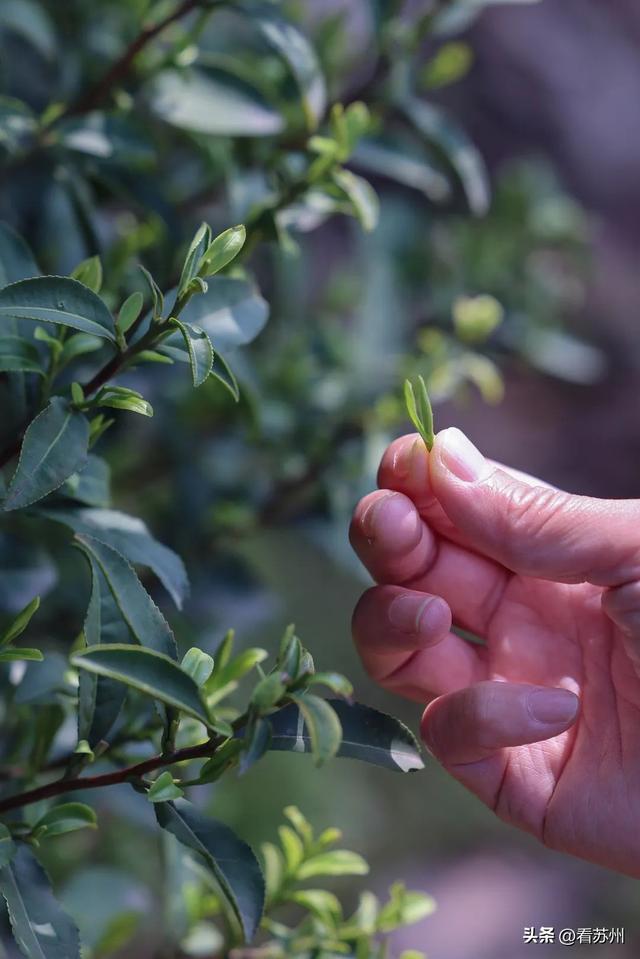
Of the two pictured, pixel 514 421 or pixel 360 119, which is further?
pixel 514 421

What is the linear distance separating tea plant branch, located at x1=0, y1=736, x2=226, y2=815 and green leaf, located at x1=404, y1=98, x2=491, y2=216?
0.78 m

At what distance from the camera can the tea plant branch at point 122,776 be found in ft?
1.91

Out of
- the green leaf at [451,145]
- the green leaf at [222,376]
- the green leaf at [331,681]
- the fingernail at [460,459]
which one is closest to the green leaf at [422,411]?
the fingernail at [460,459]

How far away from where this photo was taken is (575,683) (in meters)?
0.86

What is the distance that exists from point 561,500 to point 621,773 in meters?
0.26

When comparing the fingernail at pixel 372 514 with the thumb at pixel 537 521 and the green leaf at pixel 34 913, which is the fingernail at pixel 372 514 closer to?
the thumb at pixel 537 521

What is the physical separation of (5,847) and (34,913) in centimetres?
5

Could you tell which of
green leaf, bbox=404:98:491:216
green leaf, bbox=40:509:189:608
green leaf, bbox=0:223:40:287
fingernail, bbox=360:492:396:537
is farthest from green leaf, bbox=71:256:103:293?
green leaf, bbox=404:98:491:216

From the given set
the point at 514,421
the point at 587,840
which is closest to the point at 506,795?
the point at 587,840

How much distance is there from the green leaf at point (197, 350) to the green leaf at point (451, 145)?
1.96 feet

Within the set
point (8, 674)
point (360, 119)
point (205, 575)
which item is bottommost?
point (205, 575)

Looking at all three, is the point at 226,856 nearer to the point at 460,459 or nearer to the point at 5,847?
the point at 5,847

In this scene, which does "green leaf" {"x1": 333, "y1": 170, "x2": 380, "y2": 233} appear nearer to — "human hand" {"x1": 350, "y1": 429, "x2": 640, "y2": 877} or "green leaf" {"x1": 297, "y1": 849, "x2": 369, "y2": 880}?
"human hand" {"x1": 350, "y1": 429, "x2": 640, "y2": 877}

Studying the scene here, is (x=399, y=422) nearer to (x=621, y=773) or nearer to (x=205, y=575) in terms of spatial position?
(x=205, y=575)
